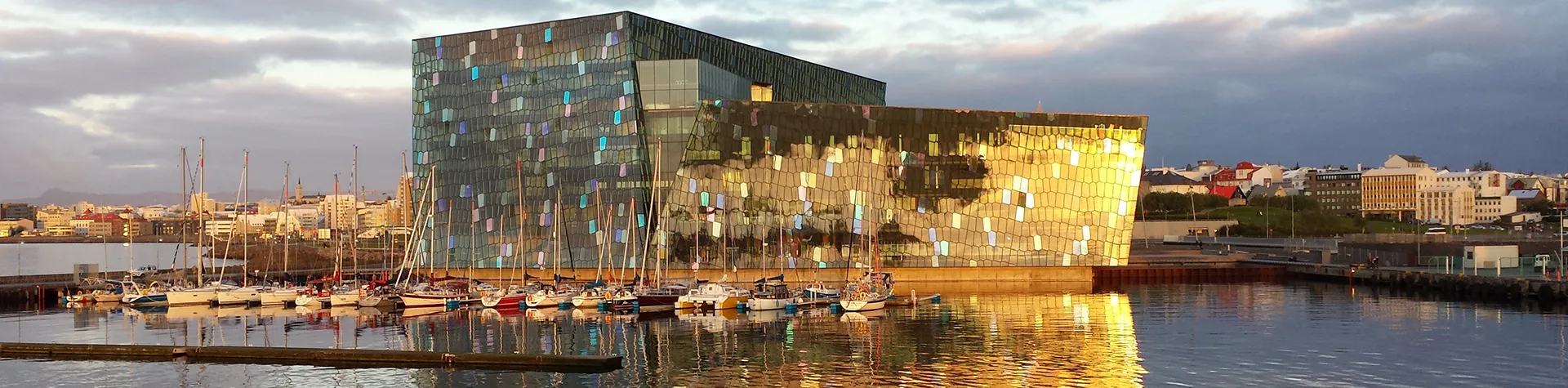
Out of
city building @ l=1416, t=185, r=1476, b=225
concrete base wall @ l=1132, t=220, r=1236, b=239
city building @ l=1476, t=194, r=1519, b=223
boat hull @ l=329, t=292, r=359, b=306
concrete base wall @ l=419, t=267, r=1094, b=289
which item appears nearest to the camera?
boat hull @ l=329, t=292, r=359, b=306

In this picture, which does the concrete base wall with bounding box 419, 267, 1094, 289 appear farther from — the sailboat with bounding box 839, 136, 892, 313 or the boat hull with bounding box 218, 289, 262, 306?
the boat hull with bounding box 218, 289, 262, 306

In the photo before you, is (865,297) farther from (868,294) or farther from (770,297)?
(770,297)

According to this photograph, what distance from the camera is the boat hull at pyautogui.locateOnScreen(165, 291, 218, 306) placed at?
6562 cm

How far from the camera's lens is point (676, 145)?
72.8 meters

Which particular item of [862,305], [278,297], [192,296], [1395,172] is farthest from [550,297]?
[1395,172]

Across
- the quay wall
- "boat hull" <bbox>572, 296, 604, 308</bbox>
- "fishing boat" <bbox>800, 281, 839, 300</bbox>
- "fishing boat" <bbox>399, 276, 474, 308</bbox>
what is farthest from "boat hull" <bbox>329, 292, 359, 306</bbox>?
the quay wall

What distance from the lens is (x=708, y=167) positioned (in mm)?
72375

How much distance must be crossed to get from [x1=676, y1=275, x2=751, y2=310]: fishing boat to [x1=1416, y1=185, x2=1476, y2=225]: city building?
148m

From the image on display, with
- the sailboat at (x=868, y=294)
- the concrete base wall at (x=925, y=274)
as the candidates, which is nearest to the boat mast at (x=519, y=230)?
the concrete base wall at (x=925, y=274)

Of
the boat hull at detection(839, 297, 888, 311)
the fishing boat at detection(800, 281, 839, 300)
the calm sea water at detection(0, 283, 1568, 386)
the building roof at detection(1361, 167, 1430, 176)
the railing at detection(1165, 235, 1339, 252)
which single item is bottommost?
the calm sea water at detection(0, 283, 1568, 386)

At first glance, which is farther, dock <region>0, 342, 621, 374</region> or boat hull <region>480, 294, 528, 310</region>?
boat hull <region>480, 294, 528, 310</region>

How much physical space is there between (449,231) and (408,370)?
4306 centimetres

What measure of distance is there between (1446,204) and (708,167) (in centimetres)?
14204

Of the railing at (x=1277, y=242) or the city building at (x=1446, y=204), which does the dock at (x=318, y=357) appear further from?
the city building at (x=1446, y=204)
